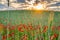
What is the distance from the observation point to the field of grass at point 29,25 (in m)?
5.08

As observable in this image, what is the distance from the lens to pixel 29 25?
5.10 metres

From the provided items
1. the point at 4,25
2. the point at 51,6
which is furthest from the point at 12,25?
the point at 51,6

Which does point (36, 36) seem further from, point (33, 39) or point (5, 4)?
point (5, 4)

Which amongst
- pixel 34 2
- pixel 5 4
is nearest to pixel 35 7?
pixel 34 2

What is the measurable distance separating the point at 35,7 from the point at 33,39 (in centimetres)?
40

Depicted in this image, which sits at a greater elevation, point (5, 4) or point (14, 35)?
point (5, 4)

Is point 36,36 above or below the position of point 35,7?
below

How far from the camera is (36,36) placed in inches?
201

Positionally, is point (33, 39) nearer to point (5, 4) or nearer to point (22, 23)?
point (22, 23)

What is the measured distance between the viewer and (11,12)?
5.07 metres

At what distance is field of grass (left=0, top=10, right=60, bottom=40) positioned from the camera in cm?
508

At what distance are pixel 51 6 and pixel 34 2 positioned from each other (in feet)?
0.71

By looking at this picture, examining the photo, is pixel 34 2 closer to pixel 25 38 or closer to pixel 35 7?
pixel 35 7

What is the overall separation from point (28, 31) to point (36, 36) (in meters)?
0.12
